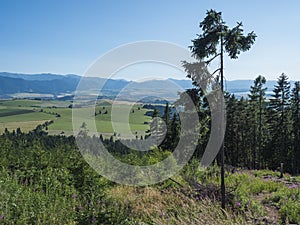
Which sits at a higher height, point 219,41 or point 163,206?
point 219,41

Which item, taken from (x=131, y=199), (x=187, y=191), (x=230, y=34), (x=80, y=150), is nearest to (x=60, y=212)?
(x=131, y=199)

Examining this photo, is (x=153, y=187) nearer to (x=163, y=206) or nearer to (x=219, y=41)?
(x=163, y=206)

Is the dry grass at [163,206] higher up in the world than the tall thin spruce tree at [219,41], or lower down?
lower down

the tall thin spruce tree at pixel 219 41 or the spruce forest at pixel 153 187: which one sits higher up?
the tall thin spruce tree at pixel 219 41

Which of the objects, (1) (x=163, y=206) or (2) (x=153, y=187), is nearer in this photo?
(1) (x=163, y=206)

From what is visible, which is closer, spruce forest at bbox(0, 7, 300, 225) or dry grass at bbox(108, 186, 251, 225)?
spruce forest at bbox(0, 7, 300, 225)

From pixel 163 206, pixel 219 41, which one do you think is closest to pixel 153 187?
pixel 163 206

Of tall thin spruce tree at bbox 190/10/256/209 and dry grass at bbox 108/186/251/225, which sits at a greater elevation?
tall thin spruce tree at bbox 190/10/256/209

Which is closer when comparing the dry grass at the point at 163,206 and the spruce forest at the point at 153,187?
the spruce forest at the point at 153,187

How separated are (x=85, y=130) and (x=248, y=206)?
4796mm

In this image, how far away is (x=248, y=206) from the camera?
7.38 meters

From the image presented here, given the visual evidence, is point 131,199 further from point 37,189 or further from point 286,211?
point 286,211

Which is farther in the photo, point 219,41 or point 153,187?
point 153,187

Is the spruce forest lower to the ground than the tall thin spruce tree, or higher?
lower
